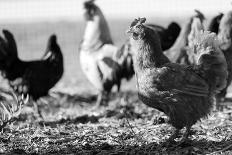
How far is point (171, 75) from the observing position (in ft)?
17.6

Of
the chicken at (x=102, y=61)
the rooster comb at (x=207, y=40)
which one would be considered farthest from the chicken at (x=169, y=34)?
the rooster comb at (x=207, y=40)

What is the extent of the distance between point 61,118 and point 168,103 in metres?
2.73

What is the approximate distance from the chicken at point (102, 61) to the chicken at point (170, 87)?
137 inches

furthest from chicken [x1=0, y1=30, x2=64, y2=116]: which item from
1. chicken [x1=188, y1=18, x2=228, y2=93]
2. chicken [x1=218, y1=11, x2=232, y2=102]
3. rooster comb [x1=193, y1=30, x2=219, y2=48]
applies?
chicken [x1=188, y1=18, x2=228, y2=93]

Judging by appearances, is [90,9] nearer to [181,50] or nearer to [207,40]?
[181,50]

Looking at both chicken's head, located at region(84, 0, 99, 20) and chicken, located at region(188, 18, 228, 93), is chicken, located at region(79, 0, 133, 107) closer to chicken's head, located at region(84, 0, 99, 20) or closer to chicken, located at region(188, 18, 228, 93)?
chicken's head, located at region(84, 0, 99, 20)

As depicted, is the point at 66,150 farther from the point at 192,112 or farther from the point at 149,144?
the point at 192,112

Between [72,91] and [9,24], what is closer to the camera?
[72,91]

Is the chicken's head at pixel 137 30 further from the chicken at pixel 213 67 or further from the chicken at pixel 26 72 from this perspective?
the chicken at pixel 26 72

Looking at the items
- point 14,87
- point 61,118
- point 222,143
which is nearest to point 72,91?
point 14,87

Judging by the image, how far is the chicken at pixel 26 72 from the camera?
8297 millimetres

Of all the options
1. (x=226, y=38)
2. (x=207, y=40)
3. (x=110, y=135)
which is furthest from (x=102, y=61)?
(x=207, y=40)

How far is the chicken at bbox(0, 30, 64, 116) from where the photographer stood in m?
8.30

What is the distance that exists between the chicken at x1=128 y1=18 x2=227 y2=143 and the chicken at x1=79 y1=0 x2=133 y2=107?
348 centimetres
